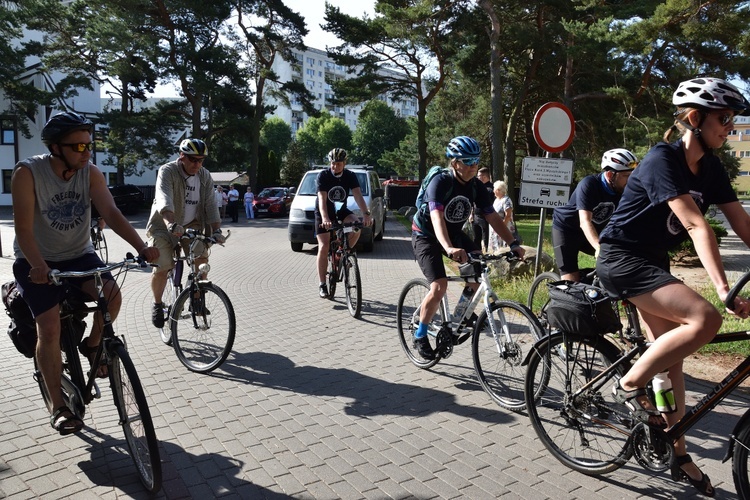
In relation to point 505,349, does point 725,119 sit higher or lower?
higher

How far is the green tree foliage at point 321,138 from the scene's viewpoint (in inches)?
3819

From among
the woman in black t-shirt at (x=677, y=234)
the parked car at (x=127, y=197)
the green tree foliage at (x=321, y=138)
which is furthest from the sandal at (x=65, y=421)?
the green tree foliage at (x=321, y=138)

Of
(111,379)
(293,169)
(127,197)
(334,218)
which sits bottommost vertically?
(111,379)

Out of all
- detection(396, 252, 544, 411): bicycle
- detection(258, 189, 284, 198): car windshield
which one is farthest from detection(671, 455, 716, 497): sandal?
detection(258, 189, 284, 198): car windshield

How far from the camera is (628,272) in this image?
313 cm

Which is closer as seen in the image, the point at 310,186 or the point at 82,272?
the point at 82,272

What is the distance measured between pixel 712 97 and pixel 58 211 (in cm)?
365

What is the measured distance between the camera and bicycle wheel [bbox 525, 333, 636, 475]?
3389 mm

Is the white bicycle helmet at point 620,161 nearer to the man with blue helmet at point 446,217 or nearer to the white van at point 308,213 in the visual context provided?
the man with blue helmet at point 446,217

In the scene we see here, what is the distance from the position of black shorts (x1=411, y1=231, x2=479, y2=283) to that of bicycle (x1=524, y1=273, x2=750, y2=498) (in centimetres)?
147

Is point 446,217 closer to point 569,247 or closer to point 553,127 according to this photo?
→ point 569,247

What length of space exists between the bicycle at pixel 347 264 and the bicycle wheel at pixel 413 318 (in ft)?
5.99

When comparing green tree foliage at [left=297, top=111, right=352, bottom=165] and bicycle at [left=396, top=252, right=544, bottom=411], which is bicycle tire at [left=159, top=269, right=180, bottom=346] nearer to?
bicycle at [left=396, top=252, right=544, bottom=411]

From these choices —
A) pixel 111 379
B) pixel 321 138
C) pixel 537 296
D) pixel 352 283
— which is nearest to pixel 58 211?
pixel 111 379
